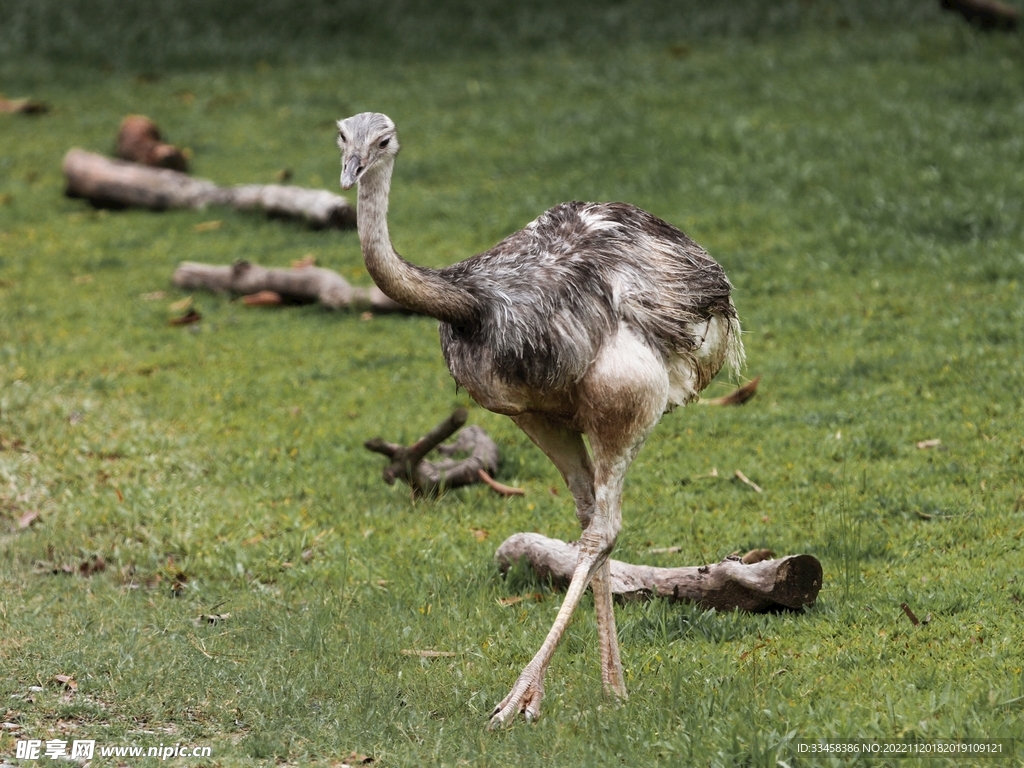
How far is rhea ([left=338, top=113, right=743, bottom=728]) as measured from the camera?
201 inches

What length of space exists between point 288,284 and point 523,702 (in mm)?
6814

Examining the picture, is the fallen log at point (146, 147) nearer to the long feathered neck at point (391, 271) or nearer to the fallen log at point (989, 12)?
the fallen log at point (989, 12)

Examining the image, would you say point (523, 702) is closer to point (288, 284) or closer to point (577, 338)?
point (577, 338)

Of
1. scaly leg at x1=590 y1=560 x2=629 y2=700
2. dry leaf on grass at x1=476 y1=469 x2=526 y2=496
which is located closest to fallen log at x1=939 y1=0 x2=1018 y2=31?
dry leaf on grass at x1=476 y1=469 x2=526 y2=496

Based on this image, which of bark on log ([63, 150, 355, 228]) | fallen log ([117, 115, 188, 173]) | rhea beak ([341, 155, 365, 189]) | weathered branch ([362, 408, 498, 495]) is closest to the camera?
rhea beak ([341, 155, 365, 189])

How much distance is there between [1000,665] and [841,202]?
6963mm

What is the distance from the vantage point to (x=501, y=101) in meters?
15.3

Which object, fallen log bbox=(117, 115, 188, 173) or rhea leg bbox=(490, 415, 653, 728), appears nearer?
rhea leg bbox=(490, 415, 653, 728)

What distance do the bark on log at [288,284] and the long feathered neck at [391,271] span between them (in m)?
5.67

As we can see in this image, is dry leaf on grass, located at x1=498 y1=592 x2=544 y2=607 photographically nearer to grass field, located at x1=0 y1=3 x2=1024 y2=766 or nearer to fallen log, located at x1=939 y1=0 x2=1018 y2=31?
grass field, located at x1=0 y1=3 x2=1024 y2=766

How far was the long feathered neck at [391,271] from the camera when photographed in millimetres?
4832

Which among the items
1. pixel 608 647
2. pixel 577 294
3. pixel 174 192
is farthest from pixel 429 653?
pixel 174 192

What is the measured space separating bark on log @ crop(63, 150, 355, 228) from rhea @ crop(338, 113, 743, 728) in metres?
7.31

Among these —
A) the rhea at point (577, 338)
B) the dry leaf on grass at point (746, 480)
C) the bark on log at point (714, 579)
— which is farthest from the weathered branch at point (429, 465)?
the rhea at point (577, 338)
